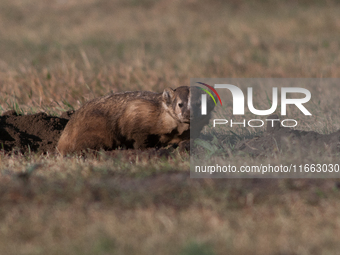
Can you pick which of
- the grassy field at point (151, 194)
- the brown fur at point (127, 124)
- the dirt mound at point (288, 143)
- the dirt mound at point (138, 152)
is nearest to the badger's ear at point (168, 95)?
the brown fur at point (127, 124)

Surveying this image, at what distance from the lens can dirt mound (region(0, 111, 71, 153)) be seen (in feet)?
19.9

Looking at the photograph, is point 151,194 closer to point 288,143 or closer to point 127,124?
point 288,143

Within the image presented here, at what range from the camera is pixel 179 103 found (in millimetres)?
5023

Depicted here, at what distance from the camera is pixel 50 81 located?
29.8 ft

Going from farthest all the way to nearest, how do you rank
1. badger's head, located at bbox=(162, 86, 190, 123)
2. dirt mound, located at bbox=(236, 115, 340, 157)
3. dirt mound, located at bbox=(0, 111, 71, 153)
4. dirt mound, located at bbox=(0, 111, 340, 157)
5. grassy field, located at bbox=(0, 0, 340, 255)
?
1. dirt mound, located at bbox=(0, 111, 71, 153)
2. badger's head, located at bbox=(162, 86, 190, 123)
3. dirt mound, located at bbox=(0, 111, 340, 157)
4. dirt mound, located at bbox=(236, 115, 340, 157)
5. grassy field, located at bbox=(0, 0, 340, 255)

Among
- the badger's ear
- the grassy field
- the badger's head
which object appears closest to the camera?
the grassy field

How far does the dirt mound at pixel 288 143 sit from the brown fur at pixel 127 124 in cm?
74

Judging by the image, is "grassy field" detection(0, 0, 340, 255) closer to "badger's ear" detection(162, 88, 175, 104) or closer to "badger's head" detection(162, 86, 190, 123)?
"badger's head" detection(162, 86, 190, 123)

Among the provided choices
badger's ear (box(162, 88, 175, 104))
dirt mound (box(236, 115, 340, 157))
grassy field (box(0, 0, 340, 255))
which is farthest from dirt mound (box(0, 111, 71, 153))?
dirt mound (box(236, 115, 340, 157))

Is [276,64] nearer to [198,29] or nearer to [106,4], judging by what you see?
[198,29]

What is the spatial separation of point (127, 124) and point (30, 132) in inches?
65.5

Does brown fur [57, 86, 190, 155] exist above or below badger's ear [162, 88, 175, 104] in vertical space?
below

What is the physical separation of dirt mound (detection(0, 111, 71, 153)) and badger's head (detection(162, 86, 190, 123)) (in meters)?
1.75

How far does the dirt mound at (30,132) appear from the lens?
19.9 ft
